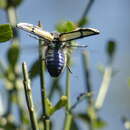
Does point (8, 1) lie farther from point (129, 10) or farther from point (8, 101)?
point (129, 10)

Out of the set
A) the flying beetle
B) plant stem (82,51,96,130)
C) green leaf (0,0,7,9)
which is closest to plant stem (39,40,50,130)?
the flying beetle

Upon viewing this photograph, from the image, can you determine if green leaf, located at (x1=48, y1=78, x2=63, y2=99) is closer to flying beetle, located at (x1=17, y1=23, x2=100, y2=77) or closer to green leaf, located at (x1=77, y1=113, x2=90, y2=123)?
green leaf, located at (x1=77, y1=113, x2=90, y2=123)

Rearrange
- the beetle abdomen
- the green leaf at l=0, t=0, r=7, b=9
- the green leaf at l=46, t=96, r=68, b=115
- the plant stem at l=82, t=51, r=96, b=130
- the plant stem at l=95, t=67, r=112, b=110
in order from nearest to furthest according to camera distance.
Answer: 1. the beetle abdomen
2. the green leaf at l=46, t=96, r=68, b=115
3. the plant stem at l=82, t=51, r=96, b=130
4. the plant stem at l=95, t=67, r=112, b=110
5. the green leaf at l=0, t=0, r=7, b=9

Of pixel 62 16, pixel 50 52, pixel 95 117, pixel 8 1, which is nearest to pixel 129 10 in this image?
pixel 62 16

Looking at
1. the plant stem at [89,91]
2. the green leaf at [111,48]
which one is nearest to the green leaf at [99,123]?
the plant stem at [89,91]

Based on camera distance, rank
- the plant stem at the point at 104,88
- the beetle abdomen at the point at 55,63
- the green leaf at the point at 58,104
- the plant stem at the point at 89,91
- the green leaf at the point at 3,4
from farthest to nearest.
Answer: the green leaf at the point at 3,4 → the plant stem at the point at 104,88 → the plant stem at the point at 89,91 → the green leaf at the point at 58,104 → the beetle abdomen at the point at 55,63

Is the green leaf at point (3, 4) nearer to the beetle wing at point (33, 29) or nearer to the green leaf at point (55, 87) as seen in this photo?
the green leaf at point (55, 87)

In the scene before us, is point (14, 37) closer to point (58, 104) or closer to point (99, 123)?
point (99, 123)
